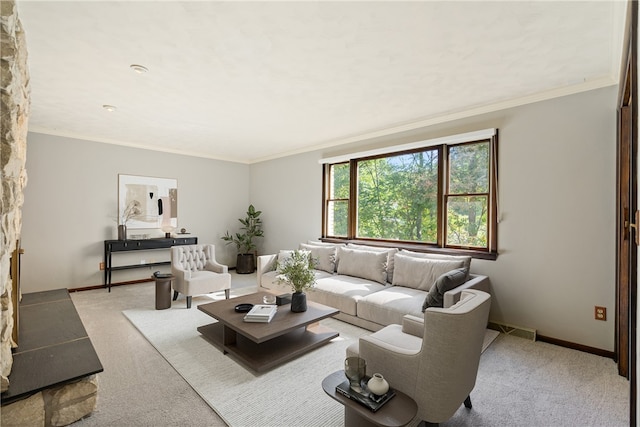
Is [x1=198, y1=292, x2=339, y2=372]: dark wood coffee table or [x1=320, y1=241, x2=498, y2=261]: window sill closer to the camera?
[x1=198, y1=292, x2=339, y2=372]: dark wood coffee table

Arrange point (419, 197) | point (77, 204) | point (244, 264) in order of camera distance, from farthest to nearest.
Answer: point (244, 264)
point (77, 204)
point (419, 197)

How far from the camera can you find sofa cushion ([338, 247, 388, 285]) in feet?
13.4

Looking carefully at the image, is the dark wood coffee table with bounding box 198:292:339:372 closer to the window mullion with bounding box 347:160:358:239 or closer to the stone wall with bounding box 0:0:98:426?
the stone wall with bounding box 0:0:98:426

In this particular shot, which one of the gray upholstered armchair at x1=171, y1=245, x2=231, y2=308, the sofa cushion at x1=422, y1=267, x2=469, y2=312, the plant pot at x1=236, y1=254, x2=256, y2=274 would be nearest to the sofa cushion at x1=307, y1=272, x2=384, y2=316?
the sofa cushion at x1=422, y1=267, x2=469, y2=312

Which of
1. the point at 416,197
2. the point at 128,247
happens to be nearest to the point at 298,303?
the point at 416,197

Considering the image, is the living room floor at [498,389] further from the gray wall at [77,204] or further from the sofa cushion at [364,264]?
the gray wall at [77,204]

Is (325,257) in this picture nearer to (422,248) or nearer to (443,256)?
(422,248)

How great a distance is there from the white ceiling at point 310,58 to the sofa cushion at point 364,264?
1879mm

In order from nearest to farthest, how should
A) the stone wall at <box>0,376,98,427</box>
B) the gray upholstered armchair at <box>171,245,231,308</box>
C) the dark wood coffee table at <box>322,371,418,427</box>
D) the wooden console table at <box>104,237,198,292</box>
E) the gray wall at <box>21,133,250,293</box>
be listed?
the dark wood coffee table at <box>322,371,418,427</box>, the stone wall at <box>0,376,98,427</box>, the gray upholstered armchair at <box>171,245,231,308</box>, the gray wall at <box>21,133,250,293</box>, the wooden console table at <box>104,237,198,292</box>

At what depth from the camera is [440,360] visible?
5.26ft

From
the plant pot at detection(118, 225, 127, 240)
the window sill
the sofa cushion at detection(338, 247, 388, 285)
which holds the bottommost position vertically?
the sofa cushion at detection(338, 247, 388, 285)

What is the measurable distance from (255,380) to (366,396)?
1237 mm

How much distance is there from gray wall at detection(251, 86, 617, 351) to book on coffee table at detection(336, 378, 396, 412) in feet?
8.23

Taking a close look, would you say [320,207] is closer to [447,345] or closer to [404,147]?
[404,147]
